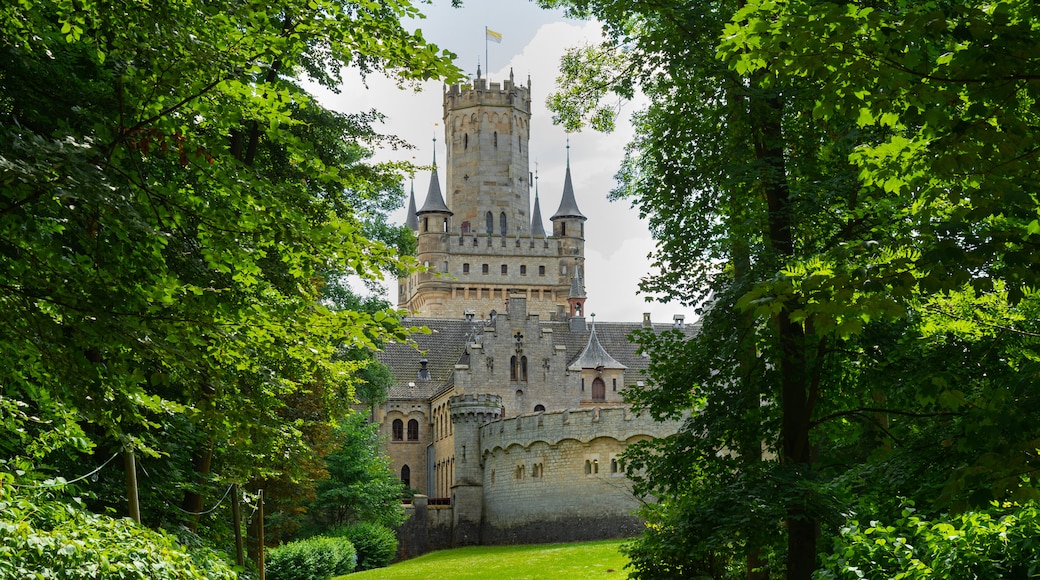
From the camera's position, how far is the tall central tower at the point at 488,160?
261ft

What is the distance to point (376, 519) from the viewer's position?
41.4 m

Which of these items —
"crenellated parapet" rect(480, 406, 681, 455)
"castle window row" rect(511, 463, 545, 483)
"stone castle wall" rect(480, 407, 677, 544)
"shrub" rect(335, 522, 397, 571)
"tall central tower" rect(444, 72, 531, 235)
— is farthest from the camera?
"tall central tower" rect(444, 72, 531, 235)

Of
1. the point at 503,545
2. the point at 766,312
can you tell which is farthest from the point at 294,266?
the point at 503,545

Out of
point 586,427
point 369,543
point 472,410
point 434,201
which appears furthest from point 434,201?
point 369,543

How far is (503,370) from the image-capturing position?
188 feet

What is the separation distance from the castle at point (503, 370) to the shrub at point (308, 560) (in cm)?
644

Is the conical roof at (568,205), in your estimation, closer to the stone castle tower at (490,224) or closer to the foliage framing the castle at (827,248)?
the stone castle tower at (490,224)

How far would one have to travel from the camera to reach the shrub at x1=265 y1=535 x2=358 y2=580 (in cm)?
2866

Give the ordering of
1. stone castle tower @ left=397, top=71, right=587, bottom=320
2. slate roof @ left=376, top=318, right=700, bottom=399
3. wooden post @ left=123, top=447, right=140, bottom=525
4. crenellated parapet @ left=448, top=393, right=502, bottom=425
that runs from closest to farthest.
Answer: wooden post @ left=123, top=447, right=140, bottom=525, crenellated parapet @ left=448, top=393, right=502, bottom=425, slate roof @ left=376, top=318, right=700, bottom=399, stone castle tower @ left=397, top=71, right=587, bottom=320

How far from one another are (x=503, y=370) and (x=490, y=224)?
24.0 m

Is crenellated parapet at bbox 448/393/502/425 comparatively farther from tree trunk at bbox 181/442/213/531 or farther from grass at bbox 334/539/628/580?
tree trunk at bbox 181/442/213/531

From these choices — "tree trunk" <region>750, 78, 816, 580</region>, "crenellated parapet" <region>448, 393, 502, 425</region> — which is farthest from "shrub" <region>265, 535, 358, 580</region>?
"crenellated parapet" <region>448, 393, 502, 425</region>

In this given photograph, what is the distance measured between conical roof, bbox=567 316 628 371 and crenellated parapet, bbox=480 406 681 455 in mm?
11052

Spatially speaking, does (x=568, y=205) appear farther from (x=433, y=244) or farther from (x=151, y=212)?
(x=151, y=212)
